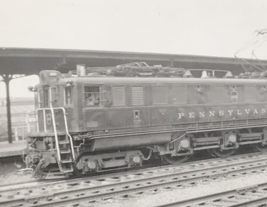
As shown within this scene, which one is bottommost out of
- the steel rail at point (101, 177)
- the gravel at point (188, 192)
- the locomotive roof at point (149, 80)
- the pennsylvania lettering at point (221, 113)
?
the gravel at point (188, 192)

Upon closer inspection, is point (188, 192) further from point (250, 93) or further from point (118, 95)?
point (250, 93)

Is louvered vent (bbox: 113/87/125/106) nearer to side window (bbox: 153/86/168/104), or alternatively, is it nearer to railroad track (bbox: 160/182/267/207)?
side window (bbox: 153/86/168/104)

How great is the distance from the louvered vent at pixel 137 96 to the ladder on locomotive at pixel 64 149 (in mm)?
2604

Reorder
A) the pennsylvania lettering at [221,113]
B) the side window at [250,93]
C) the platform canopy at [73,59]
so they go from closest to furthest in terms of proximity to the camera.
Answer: the pennsylvania lettering at [221,113] < the platform canopy at [73,59] < the side window at [250,93]

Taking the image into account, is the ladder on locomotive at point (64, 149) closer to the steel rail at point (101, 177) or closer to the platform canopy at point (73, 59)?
the steel rail at point (101, 177)

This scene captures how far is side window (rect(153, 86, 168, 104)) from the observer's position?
1300cm

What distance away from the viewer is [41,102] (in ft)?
42.0

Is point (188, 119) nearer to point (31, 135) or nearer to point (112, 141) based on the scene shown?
point (112, 141)

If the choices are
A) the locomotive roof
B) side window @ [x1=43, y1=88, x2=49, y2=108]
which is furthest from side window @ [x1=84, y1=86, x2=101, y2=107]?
side window @ [x1=43, y1=88, x2=49, y2=108]

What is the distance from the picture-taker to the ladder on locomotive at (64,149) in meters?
11.1

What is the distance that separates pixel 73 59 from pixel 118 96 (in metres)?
5.05

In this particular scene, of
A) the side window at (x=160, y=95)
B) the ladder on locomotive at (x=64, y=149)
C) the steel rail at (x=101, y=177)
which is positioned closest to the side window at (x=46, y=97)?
the ladder on locomotive at (x=64, y=149)

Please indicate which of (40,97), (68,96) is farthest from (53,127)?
(40,97)

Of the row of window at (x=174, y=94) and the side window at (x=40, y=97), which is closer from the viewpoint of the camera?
the row of window at (x=174, y=94)
